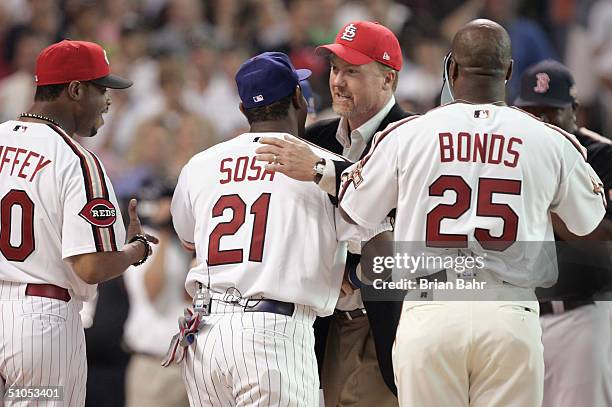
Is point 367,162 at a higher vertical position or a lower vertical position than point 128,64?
lower

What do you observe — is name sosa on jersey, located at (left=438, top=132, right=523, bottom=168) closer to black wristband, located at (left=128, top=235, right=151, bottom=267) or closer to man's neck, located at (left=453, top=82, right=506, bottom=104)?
man's neck, located at (left=453, top=82, right=506, bottom=104)

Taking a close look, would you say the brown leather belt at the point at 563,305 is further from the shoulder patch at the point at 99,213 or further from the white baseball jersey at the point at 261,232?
the shoulder patch at the point at 99,213

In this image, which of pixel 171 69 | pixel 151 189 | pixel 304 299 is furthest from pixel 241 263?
pixel 171 69

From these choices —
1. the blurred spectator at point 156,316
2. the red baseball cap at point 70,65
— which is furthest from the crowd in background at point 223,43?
the red baseball cap at point 70,65

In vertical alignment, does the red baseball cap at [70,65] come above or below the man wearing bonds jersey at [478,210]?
above

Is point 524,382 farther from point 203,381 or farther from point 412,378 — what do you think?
point 203,381

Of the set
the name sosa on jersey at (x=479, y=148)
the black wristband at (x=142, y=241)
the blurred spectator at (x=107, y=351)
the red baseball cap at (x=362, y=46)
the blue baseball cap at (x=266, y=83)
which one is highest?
the red baseball cap at (x=362, y=46)

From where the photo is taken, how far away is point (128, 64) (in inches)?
460

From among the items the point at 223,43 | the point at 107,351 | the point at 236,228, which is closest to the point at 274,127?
the point at 236,228

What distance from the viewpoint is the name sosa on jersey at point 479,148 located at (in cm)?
→ 451

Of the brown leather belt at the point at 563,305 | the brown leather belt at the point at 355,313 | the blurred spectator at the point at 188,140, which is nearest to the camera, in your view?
the brown leather belt at the point at 355,313

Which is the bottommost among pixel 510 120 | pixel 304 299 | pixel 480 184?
pixel 304 299

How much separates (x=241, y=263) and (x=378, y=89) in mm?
1420

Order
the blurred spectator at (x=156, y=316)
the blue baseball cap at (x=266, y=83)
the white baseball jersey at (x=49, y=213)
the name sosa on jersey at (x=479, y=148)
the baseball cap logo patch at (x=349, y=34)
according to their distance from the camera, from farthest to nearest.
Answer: the blurred spectator at (x=156, y=316)
the baseball cap logo patch at (x=349, y=34)
the blue baseball cap at (x=266, y=83)
the white baseball jersey at (x=49, y=213)
the name sosa on jersey at (x=479, y=148)
